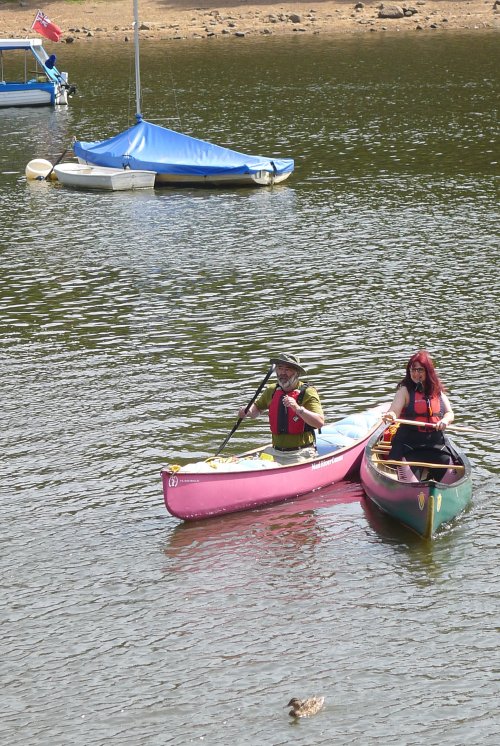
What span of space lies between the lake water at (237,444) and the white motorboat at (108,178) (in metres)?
0.56

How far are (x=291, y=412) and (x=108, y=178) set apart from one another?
25391 millimetres

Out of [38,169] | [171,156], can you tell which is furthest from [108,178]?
[38,169]

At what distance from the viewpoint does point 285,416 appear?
17.2 meters

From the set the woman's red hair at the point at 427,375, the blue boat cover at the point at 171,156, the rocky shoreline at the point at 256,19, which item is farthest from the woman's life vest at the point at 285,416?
the rocky shoreline at the point at 256,19

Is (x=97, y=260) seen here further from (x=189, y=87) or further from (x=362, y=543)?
(x=189, y=87)

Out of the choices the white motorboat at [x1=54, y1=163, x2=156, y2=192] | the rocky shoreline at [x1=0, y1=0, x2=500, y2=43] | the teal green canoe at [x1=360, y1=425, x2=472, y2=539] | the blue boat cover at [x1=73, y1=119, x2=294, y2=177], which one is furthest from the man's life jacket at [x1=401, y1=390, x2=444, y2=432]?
the rocky shoreline at [x1=0, y1=0, x2=500, y2=43]

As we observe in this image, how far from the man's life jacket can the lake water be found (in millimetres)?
1544

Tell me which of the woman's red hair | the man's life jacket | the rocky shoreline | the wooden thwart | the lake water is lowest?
the lake water

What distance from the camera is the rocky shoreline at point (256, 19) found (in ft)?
275

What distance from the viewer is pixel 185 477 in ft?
53.4

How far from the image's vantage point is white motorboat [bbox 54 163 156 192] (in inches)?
1613

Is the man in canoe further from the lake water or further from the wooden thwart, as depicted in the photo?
the wooden thwart

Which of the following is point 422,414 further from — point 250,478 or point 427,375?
point 250,478

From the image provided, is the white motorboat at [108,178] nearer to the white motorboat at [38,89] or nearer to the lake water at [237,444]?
the lake water at [237,444]
